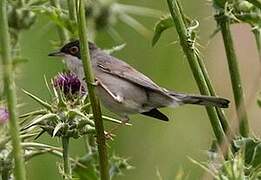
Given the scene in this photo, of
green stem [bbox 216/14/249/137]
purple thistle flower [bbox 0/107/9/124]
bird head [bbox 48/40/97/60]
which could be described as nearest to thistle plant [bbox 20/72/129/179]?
purple thistle flower [bbox 0/107/9/124]

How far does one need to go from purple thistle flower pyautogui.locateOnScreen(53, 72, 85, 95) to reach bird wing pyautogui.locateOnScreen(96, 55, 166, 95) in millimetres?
413

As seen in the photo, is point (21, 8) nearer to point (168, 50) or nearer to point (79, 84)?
point (79, 84)

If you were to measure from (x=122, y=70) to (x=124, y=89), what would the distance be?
125 mm

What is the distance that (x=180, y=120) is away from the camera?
213 inches

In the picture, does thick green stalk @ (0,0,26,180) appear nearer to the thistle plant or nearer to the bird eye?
the thistle plant

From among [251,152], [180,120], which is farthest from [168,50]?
[251,152]

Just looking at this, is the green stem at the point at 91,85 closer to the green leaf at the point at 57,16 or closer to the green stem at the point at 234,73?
the green stem at the point at 234,73

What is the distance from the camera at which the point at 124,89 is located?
3842 mm

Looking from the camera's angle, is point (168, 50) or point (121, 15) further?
point (168, 50)

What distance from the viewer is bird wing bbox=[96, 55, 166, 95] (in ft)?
12.5

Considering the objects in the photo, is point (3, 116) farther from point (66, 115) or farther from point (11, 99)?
point (11, 99)

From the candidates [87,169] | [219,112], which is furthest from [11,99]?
[87,169]

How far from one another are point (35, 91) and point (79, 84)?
176 cm

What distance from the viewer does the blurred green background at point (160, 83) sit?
4.66 meters
